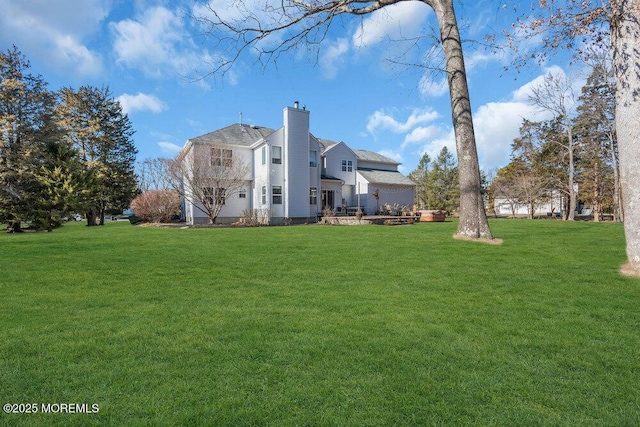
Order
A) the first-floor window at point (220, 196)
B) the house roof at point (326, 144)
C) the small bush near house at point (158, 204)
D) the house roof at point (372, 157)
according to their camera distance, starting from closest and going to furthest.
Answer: the first-floor window at point (220, 196), the small bush near house at point (158, 204), the house roof at point (326, 144), the house roof at point (372, 157)

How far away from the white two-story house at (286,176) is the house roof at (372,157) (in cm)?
344

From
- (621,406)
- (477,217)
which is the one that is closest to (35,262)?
(621,406)

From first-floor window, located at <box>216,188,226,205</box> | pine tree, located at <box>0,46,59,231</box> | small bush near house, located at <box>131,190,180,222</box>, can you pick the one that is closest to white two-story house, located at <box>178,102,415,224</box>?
small bush near house, located at <box>131,190,180,222</box>

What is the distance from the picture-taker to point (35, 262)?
7023 mm

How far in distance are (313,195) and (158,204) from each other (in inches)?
442

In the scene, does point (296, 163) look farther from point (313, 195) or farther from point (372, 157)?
point (372, 157)

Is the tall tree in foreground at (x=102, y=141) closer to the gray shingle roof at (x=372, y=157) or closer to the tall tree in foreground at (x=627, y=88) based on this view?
the gray shingle roof at (x=372, y=157)

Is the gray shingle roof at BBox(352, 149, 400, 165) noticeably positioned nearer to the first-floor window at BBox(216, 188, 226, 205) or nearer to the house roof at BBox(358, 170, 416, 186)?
the house roof at BBox(358, 170, 416, 186)

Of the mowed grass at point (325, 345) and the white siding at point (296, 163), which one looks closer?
the mowed grass at point (325, 345)

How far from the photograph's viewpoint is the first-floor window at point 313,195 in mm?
25719

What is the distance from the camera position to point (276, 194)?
950 inches

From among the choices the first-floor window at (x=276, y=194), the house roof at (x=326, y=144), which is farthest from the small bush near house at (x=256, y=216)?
the house roof at (x=326, y=144)

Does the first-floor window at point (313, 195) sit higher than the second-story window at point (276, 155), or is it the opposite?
the second-story window at point (276, 155)

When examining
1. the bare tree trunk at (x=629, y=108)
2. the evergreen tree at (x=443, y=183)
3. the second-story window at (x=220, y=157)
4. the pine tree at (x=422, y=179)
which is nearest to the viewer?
the bare tree trunk at (x=629, y=108)
